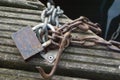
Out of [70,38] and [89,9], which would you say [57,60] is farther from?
[89,9]

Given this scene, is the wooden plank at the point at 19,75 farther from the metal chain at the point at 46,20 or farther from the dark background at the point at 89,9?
the dark background at the point at 89,9

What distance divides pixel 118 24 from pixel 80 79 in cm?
151

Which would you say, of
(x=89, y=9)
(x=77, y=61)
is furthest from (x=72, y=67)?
(x=89, y=9)

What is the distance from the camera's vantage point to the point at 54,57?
175 centimetres

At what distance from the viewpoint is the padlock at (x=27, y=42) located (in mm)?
1735

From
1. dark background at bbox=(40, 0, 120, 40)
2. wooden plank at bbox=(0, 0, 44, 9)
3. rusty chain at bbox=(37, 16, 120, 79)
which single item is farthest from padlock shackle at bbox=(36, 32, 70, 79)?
dark background at bbox=(40, 0, 120, 40)

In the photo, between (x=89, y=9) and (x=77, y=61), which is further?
(x=89, y=9)

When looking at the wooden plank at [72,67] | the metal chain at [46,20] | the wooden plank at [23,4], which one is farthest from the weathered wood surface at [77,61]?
the wooden plank at [23,4]

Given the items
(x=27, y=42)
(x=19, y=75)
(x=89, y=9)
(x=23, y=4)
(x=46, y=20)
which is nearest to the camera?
(x=19, y=75)

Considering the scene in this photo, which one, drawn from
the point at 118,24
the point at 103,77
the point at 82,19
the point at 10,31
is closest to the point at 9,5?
the point at 10,31

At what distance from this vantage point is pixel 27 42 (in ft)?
5.88

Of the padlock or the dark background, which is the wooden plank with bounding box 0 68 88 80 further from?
the dark background

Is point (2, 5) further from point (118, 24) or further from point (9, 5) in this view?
point (118, 24)

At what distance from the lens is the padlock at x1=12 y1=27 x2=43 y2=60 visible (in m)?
1.74
